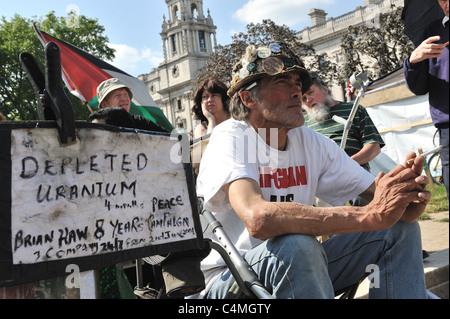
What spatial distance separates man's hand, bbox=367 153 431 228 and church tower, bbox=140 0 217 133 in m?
70.1

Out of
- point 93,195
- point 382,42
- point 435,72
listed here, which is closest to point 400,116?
point 435,72

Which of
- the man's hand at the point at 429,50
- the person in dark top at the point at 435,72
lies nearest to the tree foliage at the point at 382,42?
the person in dark top at the point at 435,72

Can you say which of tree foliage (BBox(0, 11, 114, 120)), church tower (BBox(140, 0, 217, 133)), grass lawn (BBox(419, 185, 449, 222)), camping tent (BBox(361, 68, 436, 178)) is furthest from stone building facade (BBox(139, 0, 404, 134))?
grass lawn (BBox(419, 185, 449, 222))

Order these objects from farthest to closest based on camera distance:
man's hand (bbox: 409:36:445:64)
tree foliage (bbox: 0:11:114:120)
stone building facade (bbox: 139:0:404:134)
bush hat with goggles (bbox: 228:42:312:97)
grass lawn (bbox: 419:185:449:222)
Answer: stone building facade (bbox: 139:0:404:134)
tree foliage (bbox: 0:11:114:120)
grass lawn (bbox: 419:185:449:222)
man's hand (bbox: 409:36:445:64)
bush hat with goggles (bbox: 228:42:312:97)

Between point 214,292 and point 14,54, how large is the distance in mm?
33144

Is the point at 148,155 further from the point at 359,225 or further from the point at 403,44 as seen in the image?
the point at 403,44

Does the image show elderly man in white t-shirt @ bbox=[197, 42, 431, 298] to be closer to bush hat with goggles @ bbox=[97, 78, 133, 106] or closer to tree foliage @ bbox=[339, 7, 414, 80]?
bush hat with goggles @ bbox=[97, 78, 133, 106]

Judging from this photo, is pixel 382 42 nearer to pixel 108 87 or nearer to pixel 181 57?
pixel 108 87

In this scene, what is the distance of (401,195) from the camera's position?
1.82 metres

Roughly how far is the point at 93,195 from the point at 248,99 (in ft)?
3.76

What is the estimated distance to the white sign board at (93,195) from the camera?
1.35 m

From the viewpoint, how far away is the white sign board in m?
1.35

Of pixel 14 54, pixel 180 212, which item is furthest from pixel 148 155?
pixel 14 54
